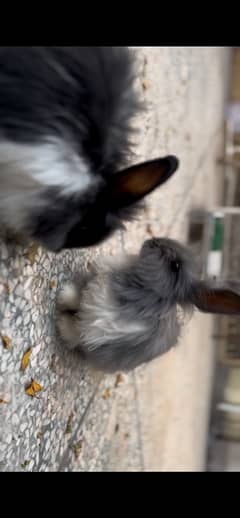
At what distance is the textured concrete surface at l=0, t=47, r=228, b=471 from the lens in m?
2.01

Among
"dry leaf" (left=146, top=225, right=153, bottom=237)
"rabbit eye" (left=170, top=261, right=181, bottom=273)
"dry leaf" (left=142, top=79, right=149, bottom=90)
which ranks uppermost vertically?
"dry leaf" (left=142, top=79, right=149, bottom=90)

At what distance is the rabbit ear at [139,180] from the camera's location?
158cm

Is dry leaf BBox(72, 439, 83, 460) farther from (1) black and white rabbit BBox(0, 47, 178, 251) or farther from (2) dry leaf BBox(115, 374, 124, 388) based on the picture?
(1) black and white rabbit BBox(0, 47, 178, 251)

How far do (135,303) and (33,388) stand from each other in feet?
1.67

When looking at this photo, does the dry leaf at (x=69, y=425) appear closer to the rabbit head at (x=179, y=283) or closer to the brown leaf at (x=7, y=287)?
the rabbit head at (x=179, y=283)

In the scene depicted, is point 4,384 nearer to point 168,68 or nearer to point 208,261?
point 168,68

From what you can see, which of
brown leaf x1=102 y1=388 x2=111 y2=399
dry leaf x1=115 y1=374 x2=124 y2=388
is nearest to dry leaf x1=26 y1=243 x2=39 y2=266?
brown leaf x1=102 y1=388 x2=111 y2=399

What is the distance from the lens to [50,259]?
2223 mm

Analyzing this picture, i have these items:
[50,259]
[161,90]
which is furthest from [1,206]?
[161,90]

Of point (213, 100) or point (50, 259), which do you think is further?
point (213, 100)

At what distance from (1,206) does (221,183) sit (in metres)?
6.50

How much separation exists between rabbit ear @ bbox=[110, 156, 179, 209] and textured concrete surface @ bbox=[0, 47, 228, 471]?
44cm

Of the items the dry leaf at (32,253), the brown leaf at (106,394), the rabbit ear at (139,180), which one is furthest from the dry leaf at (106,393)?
the rabbit ear at (139,180)

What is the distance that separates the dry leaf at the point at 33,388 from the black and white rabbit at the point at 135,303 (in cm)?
26
